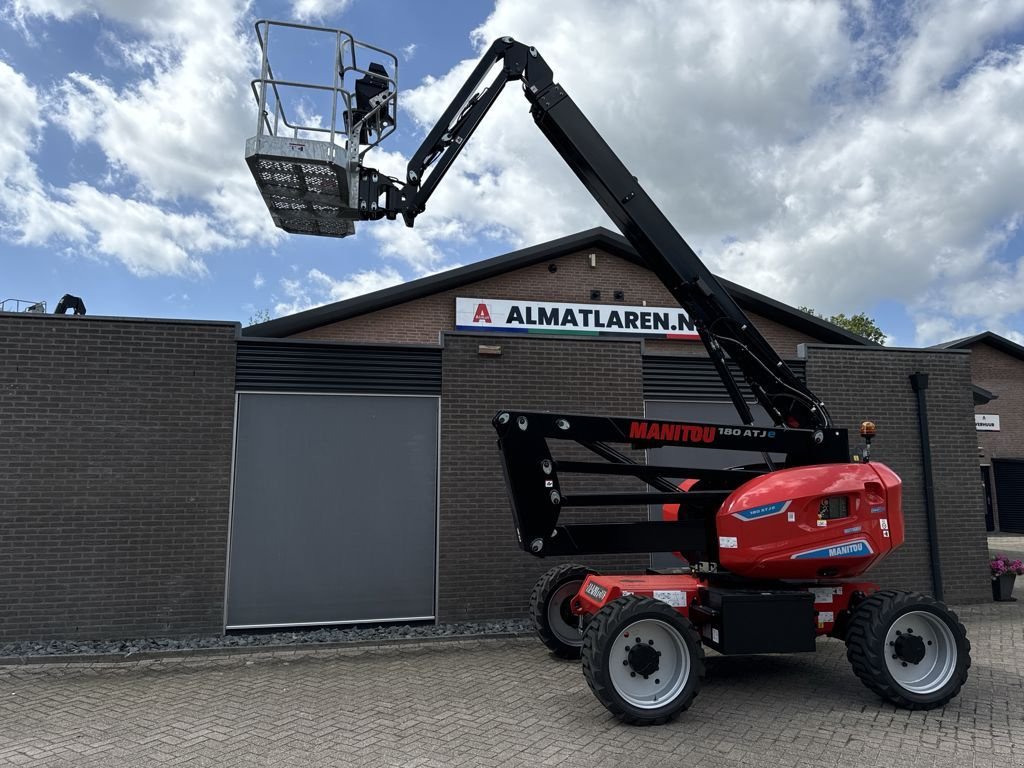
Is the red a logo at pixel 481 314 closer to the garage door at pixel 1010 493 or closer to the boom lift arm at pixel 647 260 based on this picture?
the boom lift arm at pixel 647 260

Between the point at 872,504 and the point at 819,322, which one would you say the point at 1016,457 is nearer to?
the point at 819,322

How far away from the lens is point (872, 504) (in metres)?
5.93

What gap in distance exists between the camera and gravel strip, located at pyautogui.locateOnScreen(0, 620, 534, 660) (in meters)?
7.12

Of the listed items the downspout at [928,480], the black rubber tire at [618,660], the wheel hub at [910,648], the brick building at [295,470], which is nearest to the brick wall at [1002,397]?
the downspout at [928,480]

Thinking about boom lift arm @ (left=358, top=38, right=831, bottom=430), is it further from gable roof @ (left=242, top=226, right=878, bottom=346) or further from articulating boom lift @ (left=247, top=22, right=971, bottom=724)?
gable roof @ (left=242, top=226, right=878, bottom=346)

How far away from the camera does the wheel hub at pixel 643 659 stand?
17.1 ft

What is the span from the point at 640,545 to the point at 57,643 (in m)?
6.23

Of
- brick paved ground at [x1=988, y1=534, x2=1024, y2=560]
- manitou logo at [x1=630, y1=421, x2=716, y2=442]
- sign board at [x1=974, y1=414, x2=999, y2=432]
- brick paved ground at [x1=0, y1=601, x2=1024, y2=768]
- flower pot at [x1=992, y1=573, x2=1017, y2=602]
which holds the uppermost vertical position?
sign board at [x1=974, y1=414, x2=999, y2=432]

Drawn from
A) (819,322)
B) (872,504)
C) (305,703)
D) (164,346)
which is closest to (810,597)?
(872,504)

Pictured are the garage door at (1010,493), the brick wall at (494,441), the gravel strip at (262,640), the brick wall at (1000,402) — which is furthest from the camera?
the brick wall at (1000,402)

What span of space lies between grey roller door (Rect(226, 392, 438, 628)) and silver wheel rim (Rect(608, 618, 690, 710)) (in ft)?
11.9

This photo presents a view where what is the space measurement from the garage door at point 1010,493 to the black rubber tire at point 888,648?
20786 millimetres

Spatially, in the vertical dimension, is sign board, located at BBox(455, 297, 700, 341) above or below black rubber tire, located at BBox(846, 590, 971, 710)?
above

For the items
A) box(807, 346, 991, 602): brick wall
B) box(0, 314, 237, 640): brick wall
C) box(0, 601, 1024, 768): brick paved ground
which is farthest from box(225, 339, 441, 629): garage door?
box(807, 346, 991, 602): brick wall
